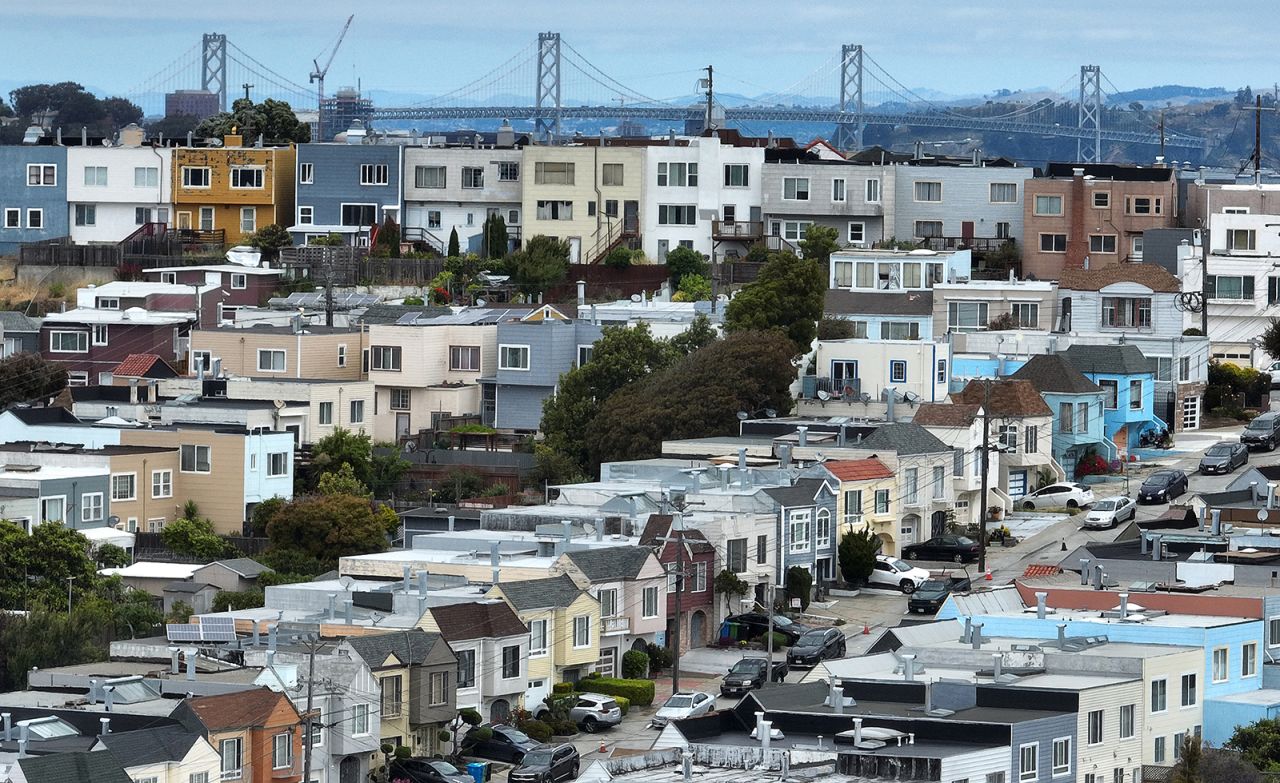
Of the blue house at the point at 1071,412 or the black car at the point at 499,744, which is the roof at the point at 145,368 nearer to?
the blue house at the point at 1071,412

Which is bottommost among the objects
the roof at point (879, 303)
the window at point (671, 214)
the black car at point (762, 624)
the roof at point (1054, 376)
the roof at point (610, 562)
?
the black car at point (762, 624)

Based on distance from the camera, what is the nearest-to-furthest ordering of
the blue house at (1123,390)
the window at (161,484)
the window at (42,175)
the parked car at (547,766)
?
the parked car at (547,766) < the window at (161,484) < the blue house at (1123,390) < the window at (42,175)

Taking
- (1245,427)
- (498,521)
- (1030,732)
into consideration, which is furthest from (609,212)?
(1030,732)

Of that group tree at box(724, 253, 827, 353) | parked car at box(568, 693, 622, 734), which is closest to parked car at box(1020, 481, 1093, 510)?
tree at box(724, 253, 827, 353)

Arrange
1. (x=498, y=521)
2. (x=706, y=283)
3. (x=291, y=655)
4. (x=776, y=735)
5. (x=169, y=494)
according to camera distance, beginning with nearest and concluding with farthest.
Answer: (x=776, y=735) < (x=291, y=655) < (x=498, y=521) < (x=169, y=494) < (x=706, y=283)

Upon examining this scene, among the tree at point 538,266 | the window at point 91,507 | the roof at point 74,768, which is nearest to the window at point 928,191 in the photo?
the tree at point 538,266

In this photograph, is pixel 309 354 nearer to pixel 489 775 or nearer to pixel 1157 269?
pixel 1157 269

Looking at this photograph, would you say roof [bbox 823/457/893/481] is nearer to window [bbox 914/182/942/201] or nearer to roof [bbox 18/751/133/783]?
roof [bbox 18/751/133/783]
